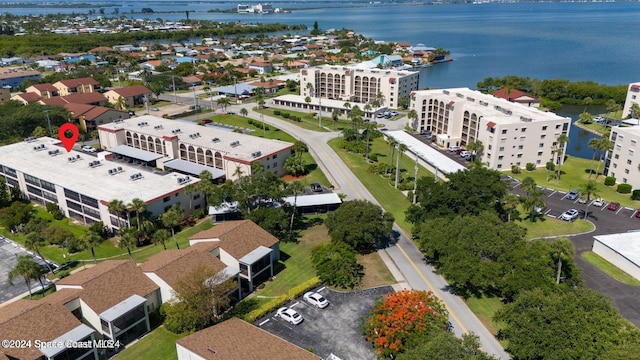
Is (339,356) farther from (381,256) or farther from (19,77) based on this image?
(19,77)

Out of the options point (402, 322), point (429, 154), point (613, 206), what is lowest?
point (613, 206)

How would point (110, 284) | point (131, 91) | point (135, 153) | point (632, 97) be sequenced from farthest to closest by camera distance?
point (131, 91), point (632, 97), point (135, 153), point (110, 284)

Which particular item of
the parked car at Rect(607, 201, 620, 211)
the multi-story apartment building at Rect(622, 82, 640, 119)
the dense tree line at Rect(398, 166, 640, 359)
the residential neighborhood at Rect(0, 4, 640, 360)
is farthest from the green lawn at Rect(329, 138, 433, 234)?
the multi-story apartment building at Rect(622, 82, 640, 119)

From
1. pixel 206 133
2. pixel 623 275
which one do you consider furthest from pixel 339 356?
pixel 206 133

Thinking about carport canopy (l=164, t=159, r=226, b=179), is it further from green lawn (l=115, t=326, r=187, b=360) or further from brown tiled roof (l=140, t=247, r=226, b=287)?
green lawn (l=115, t=326, r=187, b=360)

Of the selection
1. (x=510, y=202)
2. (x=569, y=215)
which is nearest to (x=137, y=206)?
(x=510, y=202)

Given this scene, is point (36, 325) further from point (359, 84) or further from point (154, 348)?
point (359, 84)

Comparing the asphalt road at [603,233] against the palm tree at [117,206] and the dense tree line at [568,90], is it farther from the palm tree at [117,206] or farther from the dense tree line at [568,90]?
the dense tree line at [568,90]
